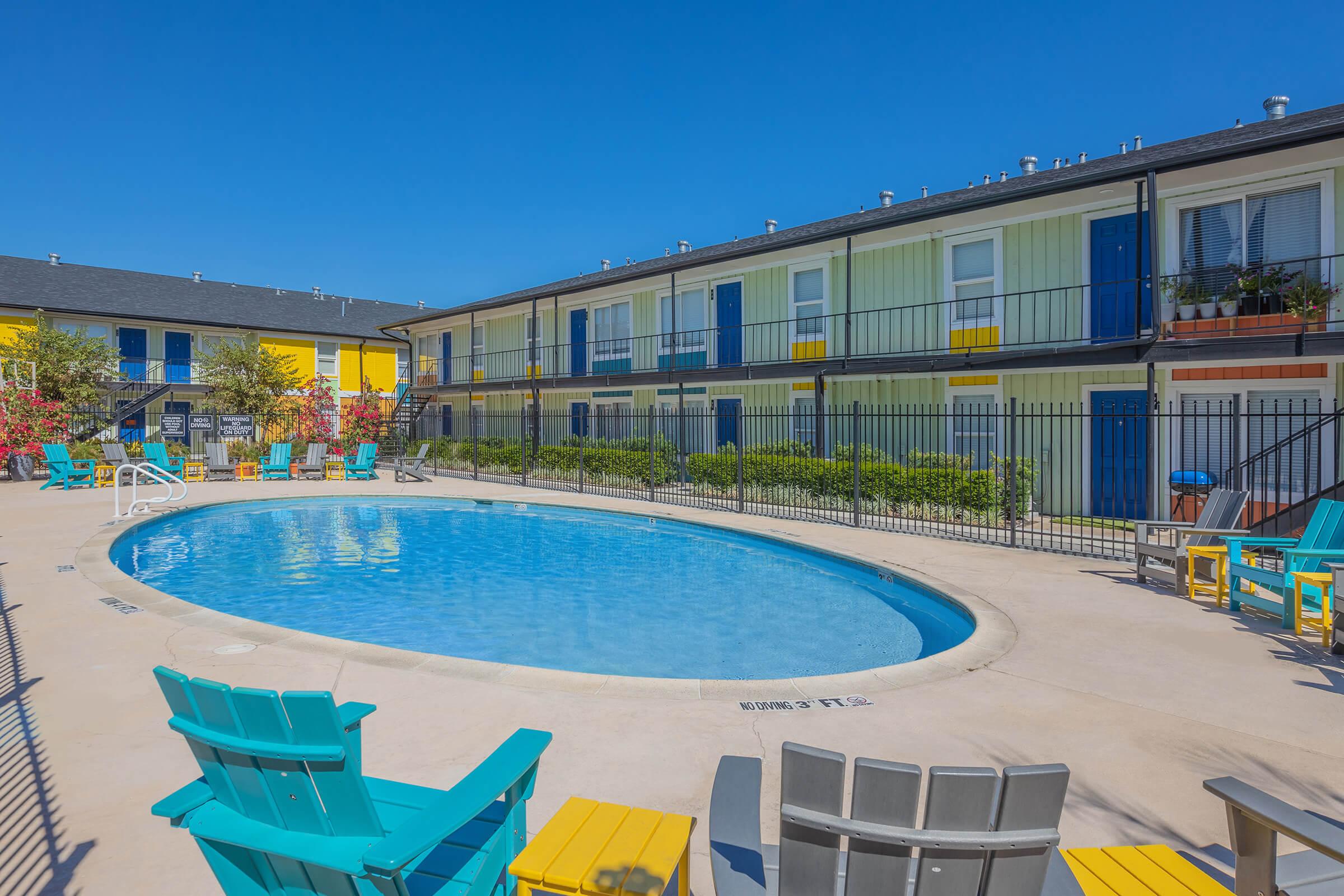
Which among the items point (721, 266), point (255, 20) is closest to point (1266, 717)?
point (721, 266)

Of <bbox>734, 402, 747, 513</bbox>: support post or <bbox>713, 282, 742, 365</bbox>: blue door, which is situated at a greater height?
<bbox>713, 282, 742, 365</bbox>: blue door

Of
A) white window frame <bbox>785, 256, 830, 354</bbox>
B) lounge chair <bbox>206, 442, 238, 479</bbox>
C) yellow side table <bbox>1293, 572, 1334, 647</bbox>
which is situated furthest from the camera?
lounge chair <bbox>206, 442, 238, 479</bbox>

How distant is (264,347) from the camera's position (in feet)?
110

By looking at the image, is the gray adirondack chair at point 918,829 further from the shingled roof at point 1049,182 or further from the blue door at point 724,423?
the blue door at point 724,423

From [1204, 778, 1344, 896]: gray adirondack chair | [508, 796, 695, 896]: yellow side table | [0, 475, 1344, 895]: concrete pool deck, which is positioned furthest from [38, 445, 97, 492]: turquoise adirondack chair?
[1204, 778, 1344, 896]: gray adirondack chair

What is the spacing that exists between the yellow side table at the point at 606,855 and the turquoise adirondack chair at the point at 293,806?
0.22 meters

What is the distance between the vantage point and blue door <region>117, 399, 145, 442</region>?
91.9 ft

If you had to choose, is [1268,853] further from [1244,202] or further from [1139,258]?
[1244,202]

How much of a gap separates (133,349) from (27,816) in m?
34.3

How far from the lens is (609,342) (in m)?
24.3

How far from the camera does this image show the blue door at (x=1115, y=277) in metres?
13.9

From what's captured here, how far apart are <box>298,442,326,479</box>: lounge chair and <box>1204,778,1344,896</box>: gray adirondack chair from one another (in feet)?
80.3

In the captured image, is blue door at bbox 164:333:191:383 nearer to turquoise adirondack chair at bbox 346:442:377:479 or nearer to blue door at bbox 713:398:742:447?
turquoise adirondack chair at bbox 346:442:377:479

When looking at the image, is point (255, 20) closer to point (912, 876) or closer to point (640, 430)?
point (640, 430)
